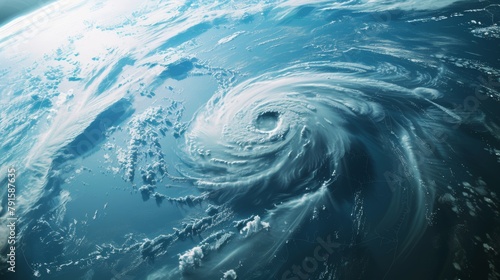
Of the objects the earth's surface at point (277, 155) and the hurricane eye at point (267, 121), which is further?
the hurricane eye at point (267, 121)

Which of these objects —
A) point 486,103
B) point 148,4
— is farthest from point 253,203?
point 148,4

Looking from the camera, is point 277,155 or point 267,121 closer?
point 277,155

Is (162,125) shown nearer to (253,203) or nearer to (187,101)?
(187,101)

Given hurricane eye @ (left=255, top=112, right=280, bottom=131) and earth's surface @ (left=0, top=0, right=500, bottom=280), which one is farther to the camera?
hurricane eye @ (left=255, top=112, right=280, bottom=131)

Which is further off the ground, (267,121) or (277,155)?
(267,121)
